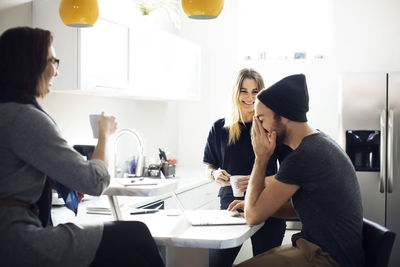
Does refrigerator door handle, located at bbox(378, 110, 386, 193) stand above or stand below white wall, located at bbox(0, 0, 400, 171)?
below

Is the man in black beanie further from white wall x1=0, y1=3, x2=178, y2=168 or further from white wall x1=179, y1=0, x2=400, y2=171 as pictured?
white wall x1=179, y1=0, x2=400, y2=171

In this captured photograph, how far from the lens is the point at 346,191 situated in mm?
1916

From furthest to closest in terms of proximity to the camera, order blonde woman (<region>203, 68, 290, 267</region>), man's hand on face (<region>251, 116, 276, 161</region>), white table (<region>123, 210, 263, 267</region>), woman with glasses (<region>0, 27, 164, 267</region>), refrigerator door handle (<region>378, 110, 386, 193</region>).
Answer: refrigerator door handle (<region>378, 110, 386, 193</region>) → blonde woman (<region>203, 68, 290, 267</region>) → man's hand on face (<region>251, 116, 276, 161</region>) → white table (<region>123, 210, 263, 267</region>) → woman with glasses (<region>0, 27, 164, 267</region>)

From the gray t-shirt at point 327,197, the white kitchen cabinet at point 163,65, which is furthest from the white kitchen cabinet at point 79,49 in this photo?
the gray t-shirt at point 327,197

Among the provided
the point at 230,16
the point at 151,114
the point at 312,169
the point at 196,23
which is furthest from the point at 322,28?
the point at 312,169

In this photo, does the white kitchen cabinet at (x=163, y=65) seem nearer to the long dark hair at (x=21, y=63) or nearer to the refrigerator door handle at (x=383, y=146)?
the refrigerator door handle at (x=383, y=146)

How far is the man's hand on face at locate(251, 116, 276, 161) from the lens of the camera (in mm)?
2168

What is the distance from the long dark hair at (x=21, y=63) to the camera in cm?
155

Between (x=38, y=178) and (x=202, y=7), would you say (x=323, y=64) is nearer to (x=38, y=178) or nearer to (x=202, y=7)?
(x=202, y=7)

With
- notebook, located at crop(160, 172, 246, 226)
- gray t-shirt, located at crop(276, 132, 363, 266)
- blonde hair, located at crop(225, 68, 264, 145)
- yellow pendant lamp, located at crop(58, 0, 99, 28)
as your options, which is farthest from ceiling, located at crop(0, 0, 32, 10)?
gray t-shirt, located at crop(276, 132, 363, 266)

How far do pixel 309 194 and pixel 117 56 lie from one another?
6.25 feet

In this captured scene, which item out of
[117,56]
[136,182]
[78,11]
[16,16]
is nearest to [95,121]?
[136,182]

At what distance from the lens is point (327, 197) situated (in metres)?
1.91

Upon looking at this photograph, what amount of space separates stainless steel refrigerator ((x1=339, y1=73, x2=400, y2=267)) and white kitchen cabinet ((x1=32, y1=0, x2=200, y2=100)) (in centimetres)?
146
